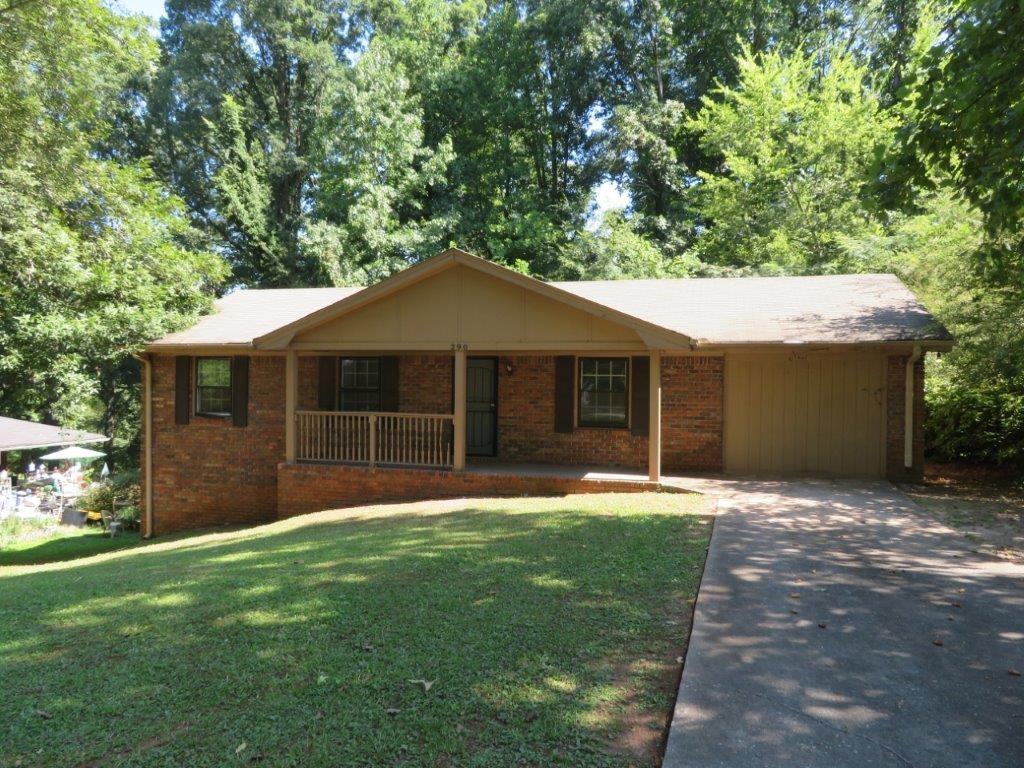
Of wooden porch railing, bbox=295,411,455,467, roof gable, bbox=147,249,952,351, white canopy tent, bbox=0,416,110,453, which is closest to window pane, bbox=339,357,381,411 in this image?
wooden porch railing, bbox=295,411,455,467

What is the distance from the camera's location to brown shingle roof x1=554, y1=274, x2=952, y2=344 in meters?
10.9

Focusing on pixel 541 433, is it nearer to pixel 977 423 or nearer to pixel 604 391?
pixel 604 391

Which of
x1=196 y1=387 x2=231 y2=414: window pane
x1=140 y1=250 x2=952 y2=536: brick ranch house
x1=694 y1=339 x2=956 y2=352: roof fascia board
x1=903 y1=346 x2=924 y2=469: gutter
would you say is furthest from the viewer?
x1=196 y1=387 x2=231 y2=414: window pane

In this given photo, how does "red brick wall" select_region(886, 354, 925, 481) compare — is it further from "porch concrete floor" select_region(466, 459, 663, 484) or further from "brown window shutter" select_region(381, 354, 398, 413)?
"brown window shutter" select_region(381, 354, 398, 413)

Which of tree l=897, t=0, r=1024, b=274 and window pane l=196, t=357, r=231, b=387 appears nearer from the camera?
tree l=897, t=0, r=1024, b=274

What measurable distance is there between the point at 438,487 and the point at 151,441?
6.45 m

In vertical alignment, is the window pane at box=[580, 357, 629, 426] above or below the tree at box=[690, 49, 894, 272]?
below

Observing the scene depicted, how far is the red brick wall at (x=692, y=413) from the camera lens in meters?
12.2

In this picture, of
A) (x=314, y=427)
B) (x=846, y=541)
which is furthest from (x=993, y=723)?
(x=314, y=427)

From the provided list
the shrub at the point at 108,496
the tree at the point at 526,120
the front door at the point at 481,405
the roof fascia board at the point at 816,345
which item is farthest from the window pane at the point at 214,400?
the tree at the point at 526,120

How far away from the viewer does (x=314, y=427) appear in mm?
13234

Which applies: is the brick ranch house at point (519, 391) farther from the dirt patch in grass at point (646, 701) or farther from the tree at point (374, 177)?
the tree at point (374, 177)

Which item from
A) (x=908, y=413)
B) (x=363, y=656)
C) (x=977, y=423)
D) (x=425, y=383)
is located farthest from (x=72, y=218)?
(x=977, y=423)

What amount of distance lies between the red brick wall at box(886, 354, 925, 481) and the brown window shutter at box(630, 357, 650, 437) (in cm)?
391
